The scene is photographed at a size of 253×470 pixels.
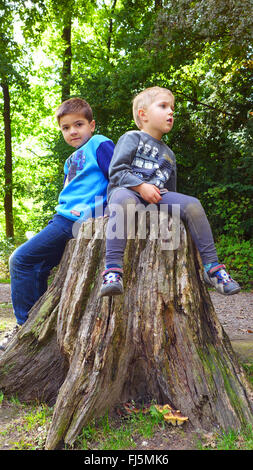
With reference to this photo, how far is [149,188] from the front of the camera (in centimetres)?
283

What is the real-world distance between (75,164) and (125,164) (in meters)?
0.68

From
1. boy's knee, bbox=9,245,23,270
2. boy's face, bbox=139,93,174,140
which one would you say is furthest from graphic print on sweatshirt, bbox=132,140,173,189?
boy's knee, bbox=9,245,23,270

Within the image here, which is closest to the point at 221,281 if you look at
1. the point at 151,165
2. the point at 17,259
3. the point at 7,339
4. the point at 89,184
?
the point at 151,165

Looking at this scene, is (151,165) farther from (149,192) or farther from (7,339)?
(7,339)

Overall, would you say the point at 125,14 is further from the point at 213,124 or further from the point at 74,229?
the point at 74,229

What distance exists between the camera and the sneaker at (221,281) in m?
2.65

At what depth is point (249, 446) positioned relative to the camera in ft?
7.52

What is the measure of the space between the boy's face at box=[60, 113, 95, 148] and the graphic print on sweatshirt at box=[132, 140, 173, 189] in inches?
26.6

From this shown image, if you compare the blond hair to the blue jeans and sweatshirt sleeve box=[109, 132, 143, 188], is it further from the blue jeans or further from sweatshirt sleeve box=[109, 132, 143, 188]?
the blue jeans

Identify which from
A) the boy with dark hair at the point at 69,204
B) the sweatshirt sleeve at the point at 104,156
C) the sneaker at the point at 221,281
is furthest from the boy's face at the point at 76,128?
the sneaker at the point at 221,281

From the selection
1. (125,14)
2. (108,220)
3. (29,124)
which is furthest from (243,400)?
(29,124)

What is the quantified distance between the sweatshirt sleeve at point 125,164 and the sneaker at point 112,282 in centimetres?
65

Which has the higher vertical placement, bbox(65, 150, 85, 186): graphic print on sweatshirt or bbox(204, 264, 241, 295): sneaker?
bbox(65, 150, 85, 186): graphic print on sweatshirt

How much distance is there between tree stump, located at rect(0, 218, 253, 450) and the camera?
254 cm
